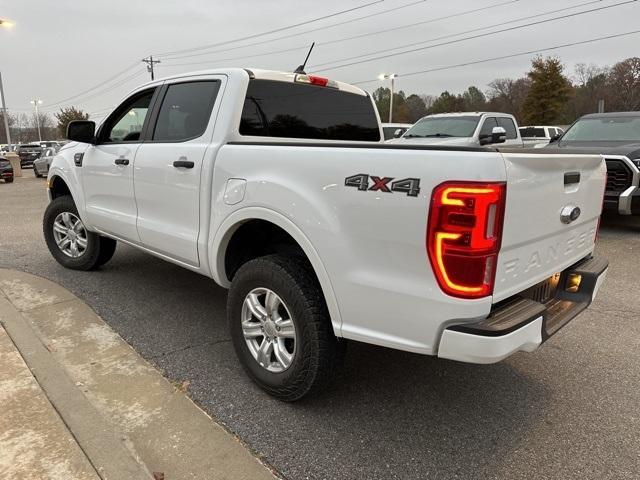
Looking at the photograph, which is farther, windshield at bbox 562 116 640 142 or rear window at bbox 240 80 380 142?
windshield at bbox 562 116 640 142

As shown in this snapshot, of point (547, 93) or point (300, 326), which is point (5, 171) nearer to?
point (300, 326)

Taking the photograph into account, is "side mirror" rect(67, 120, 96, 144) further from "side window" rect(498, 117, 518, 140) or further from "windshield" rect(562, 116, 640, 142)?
"side window" rect(498, 117, 518, 140)

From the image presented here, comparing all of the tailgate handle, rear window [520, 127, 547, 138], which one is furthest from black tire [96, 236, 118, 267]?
rear window [520, 127, 547, 138]

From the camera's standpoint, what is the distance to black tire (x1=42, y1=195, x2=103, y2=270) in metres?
5.06

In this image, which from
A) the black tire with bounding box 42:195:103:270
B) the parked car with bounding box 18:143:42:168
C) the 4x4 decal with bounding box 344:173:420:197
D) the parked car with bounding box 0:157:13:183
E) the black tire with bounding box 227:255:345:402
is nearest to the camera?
the 4x4 decal with bounding box 344:173:420:197

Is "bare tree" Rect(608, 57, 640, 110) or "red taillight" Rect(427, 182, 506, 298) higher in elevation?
"bare tree" Rect(608, 57, 640, 110)

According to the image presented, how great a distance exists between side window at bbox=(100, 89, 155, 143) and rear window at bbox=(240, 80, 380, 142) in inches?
44.8

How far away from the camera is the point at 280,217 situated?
263 cm

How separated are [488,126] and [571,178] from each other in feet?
28.6

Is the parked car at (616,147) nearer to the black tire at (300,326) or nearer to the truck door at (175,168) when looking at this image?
the truck door at (175,168)

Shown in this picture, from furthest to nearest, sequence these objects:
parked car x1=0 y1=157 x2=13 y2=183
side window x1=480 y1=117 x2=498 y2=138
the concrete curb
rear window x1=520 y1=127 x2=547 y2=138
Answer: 1. rear window x1=520 y1=127 x2=547 y2=138
2. parked car x1=0 y1=157 x2=13 y2=183
3. side window x1=480 y1=117 x2=498 y2=138
4. the concrete curb

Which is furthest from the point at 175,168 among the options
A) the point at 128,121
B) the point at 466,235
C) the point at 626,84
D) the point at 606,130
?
the point at 626,84

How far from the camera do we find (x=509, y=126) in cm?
1170

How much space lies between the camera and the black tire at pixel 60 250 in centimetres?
506
